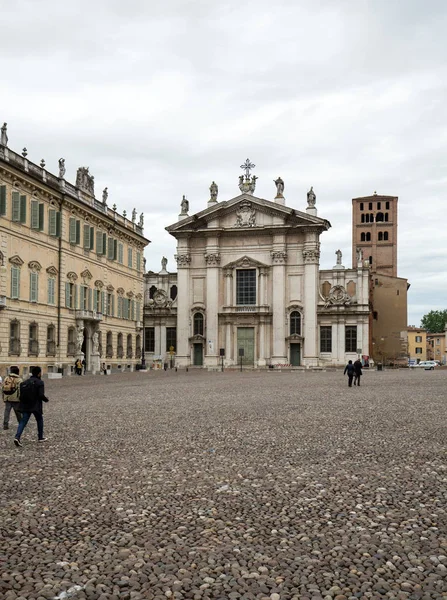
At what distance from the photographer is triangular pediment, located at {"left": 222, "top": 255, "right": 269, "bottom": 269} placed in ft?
229

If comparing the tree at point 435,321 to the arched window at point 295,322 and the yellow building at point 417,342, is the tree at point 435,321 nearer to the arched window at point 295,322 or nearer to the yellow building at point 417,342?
the yellow building at point 417,342

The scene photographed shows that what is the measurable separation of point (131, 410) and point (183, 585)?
14.3 meters

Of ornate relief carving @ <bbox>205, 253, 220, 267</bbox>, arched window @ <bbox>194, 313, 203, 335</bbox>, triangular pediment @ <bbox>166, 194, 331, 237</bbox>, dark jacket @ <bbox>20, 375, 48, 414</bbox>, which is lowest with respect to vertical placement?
dark jacket @ <bbox>20, 375, 48, 414</bbox>

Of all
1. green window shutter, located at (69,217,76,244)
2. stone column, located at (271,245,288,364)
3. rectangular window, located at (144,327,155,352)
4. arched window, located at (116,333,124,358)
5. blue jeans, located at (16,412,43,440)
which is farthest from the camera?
rectangular window, located at (144,327,155,352)

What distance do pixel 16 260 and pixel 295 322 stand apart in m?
34.7

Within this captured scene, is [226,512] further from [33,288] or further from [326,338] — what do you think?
[326,338]

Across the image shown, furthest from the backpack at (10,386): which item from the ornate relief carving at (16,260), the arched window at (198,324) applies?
the arched window at (198,324)

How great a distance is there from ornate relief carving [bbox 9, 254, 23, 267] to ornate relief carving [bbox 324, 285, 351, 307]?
120 ft

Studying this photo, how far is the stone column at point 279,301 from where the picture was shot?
222ft

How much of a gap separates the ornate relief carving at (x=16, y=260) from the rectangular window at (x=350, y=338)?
38011 millimetres

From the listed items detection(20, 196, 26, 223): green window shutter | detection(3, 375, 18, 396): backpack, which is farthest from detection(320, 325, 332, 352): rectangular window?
detection(3, 375, 18, 396): backpack

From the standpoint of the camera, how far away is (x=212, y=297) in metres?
70.1

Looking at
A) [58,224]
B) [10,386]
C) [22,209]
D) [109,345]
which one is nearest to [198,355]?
[109,345]

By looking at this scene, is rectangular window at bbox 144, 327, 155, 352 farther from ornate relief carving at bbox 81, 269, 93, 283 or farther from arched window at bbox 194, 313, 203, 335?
ornate relief carving at bbox 81, 269, 93, 283
